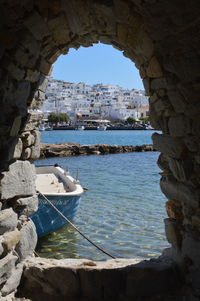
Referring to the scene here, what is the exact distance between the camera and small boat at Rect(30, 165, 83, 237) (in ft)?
21.7

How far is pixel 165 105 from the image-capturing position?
3027 mm

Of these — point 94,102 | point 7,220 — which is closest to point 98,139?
point 7,220

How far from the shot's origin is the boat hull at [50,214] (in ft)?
21.6

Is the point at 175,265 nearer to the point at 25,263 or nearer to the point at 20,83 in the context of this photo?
the point at 25,263

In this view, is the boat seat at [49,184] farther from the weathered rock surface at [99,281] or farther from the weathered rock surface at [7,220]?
the weathered rock surface at [7,220]

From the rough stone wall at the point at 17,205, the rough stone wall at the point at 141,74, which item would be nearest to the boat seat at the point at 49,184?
the rough stone wall at the point at 17,205

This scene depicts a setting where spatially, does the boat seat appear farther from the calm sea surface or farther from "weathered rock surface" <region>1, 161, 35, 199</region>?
"weathered rock surface" <region>1, 161, 35, 199</region>

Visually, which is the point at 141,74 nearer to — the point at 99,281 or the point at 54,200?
the point at 99,281

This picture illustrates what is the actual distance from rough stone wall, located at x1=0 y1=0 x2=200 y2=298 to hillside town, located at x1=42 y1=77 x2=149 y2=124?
79053mm

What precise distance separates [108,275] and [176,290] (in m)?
0.64

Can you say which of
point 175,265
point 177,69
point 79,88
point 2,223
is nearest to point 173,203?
point 175,265

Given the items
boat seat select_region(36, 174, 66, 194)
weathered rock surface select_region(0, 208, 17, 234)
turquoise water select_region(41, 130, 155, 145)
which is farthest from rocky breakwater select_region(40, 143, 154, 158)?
weathered rock surface select_region(0, 208, 17, 234)

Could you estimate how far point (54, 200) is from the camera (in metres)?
6.82

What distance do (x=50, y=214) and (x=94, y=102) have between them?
116m
